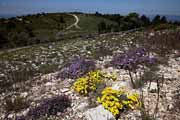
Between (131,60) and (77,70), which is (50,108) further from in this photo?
(131,60)

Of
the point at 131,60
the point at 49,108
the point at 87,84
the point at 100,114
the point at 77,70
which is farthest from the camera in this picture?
the point at 131,60

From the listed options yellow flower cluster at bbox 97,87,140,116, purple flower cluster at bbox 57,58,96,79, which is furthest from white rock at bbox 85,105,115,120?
purple flower cluster at bbox 57,58,96,79

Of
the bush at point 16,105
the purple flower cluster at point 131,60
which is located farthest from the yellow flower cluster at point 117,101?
the purple flower cluster at point 131,60

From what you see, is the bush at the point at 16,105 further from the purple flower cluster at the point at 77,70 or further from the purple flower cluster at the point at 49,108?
the purple flower cluster at the point at 77,70

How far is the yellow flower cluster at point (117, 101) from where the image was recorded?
7.87m

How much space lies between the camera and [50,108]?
8805 millimetres

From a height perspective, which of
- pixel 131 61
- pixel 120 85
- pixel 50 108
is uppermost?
pixel 131 61

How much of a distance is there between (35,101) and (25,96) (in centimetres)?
108

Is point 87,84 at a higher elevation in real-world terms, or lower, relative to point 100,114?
higher

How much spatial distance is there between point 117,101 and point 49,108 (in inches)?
80.5

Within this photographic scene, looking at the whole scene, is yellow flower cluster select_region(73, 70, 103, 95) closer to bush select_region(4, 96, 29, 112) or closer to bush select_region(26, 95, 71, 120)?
bush select_region(26, 95, 71, 120)

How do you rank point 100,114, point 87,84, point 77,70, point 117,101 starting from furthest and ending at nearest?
point 77,70
point 87,84
point 117,101
point 100,114

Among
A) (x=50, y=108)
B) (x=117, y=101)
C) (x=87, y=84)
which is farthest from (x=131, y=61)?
(x=50, y=108)

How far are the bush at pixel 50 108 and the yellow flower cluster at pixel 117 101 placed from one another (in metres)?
1.21
